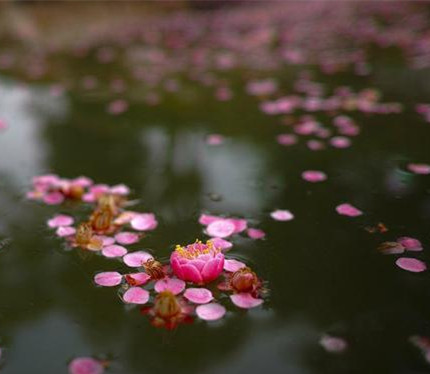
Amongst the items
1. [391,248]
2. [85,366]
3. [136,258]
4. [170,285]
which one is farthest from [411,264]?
[85,366]

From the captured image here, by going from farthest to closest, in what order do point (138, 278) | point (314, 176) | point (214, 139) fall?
1. point (214, 139)
2. point (314, 176)
3. point (138, 278)

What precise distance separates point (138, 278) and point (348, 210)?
83 centimetres

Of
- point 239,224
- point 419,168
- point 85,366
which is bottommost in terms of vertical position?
point 85,366

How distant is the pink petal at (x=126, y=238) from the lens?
60.5 inches

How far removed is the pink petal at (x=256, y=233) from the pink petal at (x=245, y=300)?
1.08 feet

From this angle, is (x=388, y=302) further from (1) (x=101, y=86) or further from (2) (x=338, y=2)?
(2) (x=338, y=2)

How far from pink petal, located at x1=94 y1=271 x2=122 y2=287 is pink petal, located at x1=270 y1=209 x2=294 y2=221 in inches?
24.9

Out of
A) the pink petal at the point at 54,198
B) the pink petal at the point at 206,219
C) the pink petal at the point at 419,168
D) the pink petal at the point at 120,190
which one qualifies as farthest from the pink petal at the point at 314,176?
the pink petal at the point at 54,198

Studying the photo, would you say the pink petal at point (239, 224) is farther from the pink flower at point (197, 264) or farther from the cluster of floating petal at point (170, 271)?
the pink flower at point (197, 264)

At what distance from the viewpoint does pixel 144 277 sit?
4.38ft

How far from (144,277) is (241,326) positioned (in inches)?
12.7

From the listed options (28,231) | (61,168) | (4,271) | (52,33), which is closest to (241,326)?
(4,271)

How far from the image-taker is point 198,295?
1253 millimetres

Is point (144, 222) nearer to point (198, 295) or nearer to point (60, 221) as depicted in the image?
point (60, 221)
